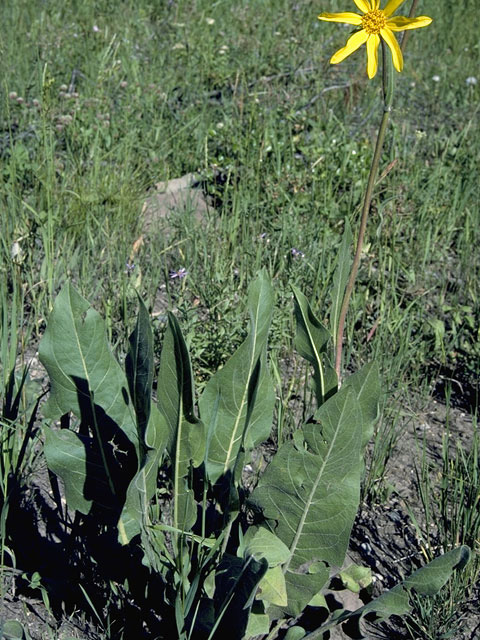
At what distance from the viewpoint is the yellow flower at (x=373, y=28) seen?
145 centimetres

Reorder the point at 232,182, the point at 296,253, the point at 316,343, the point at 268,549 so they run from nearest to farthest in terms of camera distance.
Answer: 1. the point at 268,549
2. the point at 316,343
3. the point at 296,253
4. the point at 232,182

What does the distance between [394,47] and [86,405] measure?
0.97 meters

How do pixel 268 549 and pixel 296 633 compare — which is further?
pixel 296 633

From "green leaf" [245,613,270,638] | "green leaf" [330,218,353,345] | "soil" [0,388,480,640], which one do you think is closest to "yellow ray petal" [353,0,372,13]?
"green leaf" [330,218,353,345]

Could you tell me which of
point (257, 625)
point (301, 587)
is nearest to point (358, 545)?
point (301, 587)

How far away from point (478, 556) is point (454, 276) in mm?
1669

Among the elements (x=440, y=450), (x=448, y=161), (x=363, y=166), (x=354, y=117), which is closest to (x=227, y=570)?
(x=440, y=450)

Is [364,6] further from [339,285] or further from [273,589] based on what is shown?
[273,589]

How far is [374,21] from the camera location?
59.0 inches

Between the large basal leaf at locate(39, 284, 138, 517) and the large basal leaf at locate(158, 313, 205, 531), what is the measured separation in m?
0.09

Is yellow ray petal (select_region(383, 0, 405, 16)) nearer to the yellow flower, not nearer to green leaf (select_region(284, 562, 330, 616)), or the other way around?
the yellow flower

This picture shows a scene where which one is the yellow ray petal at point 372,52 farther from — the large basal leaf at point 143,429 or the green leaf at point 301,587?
the green leaf at point 301,587

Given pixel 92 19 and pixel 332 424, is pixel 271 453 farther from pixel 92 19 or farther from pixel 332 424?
pixel 92 19

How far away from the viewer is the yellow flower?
145cm
